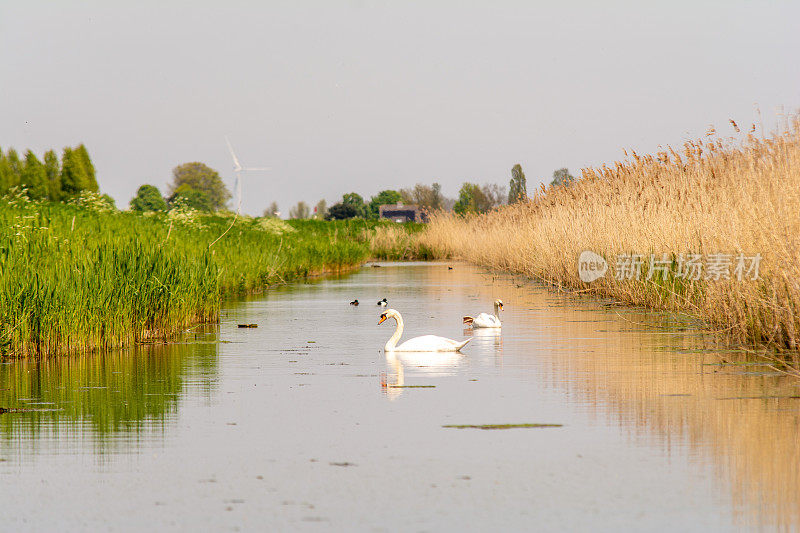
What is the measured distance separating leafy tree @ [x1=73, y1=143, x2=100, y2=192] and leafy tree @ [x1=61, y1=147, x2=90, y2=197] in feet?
4.86

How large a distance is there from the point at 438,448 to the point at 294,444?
1.00 m

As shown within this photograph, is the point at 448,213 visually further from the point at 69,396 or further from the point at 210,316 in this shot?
the point at 69,396

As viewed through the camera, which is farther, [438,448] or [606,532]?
[438,448]

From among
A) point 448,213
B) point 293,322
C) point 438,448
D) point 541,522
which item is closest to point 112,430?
point 438,448

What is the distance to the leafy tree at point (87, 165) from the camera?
115250mm

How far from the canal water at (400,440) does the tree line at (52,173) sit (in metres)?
96.1

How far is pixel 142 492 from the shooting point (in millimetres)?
5652

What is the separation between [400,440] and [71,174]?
111 m

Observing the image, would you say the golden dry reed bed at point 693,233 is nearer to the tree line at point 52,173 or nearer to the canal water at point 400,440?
the canal water at point 400,440

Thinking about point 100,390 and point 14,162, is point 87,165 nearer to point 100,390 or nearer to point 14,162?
point 14,162

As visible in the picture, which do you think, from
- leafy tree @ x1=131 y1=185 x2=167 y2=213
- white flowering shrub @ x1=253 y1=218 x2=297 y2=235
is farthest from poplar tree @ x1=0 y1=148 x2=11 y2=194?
white flowering shrub @ x1=253 y1=218 x2=297 y2=235

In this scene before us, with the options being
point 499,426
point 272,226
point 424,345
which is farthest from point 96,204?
point 272,226

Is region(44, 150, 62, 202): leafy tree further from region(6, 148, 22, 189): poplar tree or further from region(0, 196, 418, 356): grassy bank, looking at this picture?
region(0, 196, 418, 356): grassy bank

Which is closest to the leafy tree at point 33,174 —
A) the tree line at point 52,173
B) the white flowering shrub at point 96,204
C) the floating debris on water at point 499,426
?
the tree line at point 52,173
